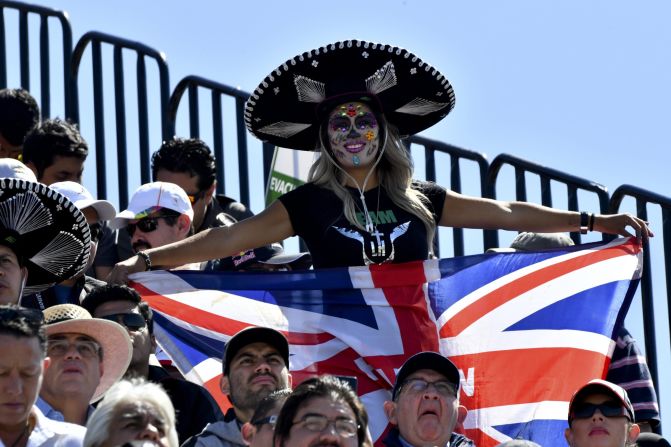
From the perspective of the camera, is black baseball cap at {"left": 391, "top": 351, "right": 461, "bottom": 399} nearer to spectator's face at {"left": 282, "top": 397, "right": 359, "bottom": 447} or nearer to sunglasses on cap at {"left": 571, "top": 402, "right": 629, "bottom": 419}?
sunglasses on cap at {"left": 571, "top": 402, "right": 629, "bottom": 419}

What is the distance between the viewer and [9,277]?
8.41m

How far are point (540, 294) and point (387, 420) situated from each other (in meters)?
1.41

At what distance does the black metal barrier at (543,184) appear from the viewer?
1197 cm

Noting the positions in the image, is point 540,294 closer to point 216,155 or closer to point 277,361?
point 277,361

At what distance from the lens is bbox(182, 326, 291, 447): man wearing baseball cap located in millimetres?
8375

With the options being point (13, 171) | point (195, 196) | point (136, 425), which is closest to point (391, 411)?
point (136, 425)

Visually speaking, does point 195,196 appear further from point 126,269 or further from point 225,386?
point 225,386

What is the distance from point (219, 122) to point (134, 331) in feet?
15.4

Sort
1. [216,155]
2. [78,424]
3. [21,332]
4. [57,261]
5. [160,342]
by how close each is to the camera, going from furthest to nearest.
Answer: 1. [216,155]
2. [160,342]
3. [57,261]
4. [78,424]
5. [21,332]

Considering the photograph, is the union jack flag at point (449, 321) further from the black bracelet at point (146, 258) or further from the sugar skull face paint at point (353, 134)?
the sugar skull face paint at point (353, 134)

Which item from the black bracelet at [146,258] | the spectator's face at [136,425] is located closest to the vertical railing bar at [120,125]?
the black bracelet at [146,258]

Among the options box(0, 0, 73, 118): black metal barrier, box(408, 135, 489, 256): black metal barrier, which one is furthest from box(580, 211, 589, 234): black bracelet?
box(0, 0, 73, 118): black metal barrier

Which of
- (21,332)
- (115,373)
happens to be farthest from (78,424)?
(21,332)

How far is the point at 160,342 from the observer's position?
384 inches
